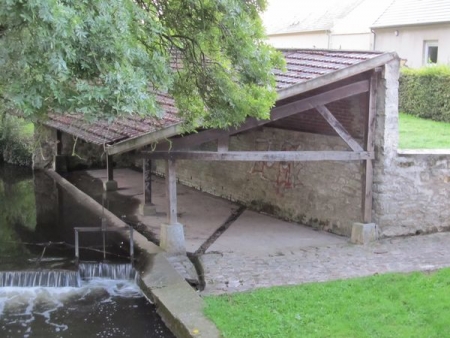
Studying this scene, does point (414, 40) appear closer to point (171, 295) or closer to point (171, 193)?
point (171, 193)

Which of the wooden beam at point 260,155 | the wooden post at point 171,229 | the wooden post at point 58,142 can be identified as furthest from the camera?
the wooden post at point 58,142

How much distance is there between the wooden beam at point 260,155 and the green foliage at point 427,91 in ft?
23.4

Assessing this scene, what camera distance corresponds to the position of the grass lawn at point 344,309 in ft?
22.2

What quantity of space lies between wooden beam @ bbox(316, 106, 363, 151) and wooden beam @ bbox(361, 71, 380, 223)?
281 millimetres

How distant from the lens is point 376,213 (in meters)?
A: 11.1

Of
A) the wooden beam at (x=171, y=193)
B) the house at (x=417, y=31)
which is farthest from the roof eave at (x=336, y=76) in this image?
the house at (x=417, y=31)

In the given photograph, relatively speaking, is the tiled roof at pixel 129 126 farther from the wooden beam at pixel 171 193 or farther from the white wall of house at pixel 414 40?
the white wall of house at pixel 414 40

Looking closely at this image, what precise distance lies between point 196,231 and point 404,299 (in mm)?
5540

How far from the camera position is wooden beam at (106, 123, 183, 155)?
884 cm

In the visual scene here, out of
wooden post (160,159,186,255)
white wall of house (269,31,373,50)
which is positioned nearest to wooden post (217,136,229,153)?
wooden post (160,159,186,255)

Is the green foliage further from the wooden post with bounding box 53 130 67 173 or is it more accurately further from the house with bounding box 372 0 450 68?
the wooden post with bounding box 53 130 67 173

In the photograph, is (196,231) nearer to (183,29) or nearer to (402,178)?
(402,178)

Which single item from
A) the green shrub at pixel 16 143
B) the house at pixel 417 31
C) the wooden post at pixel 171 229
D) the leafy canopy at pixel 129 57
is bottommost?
the wooden post at pixel 171 229

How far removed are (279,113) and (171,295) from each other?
3.89 metres
